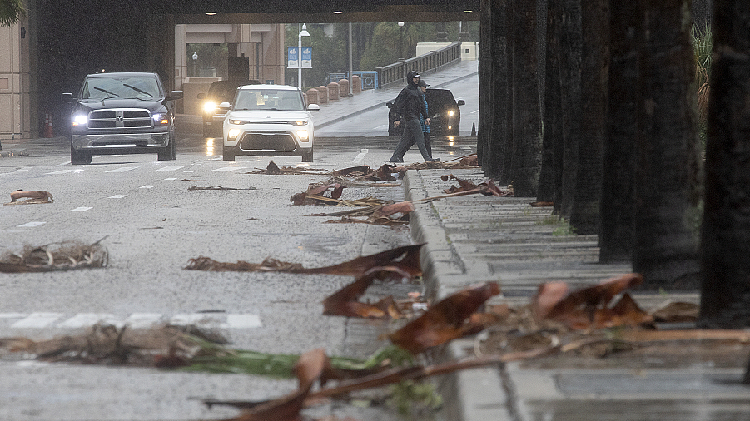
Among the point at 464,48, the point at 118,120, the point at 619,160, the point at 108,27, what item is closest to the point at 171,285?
the point at 619,160

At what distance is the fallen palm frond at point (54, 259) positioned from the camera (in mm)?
8633

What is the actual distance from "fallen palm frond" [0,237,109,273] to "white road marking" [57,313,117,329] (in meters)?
2.06

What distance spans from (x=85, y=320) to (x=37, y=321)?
0.87ft

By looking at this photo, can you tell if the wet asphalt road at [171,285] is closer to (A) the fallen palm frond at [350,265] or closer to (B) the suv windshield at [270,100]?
(A) the fallen palm frond at [350,265]

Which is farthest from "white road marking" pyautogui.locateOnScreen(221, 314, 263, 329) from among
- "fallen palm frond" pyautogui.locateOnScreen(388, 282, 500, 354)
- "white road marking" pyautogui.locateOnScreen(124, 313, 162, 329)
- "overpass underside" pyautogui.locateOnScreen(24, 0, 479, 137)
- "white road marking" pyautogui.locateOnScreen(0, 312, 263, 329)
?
"overpass underside" pyautogui.locateOnScreen(24, 0, 479, 137)

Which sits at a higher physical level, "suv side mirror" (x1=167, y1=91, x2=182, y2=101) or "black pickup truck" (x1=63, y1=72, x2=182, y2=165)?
"suv side mirror" (x1=167, y1=91, x2=182, y2=101)

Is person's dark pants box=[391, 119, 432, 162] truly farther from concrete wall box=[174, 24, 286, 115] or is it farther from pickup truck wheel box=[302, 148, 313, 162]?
concrete wall box=[174, 24, 286, 115]

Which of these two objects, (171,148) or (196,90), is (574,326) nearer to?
(171,148)

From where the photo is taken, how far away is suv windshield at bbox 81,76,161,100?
25109 mm

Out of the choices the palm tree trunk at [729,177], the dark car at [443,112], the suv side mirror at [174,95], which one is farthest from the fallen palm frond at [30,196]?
the dark car at [443,112]

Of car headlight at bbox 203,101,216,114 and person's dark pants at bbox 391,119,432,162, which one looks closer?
person's dark pants at bbox 391,119,432,162

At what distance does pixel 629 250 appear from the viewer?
25.0 feet

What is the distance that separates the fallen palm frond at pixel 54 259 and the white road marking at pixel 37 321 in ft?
6.36

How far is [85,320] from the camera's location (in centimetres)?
657
